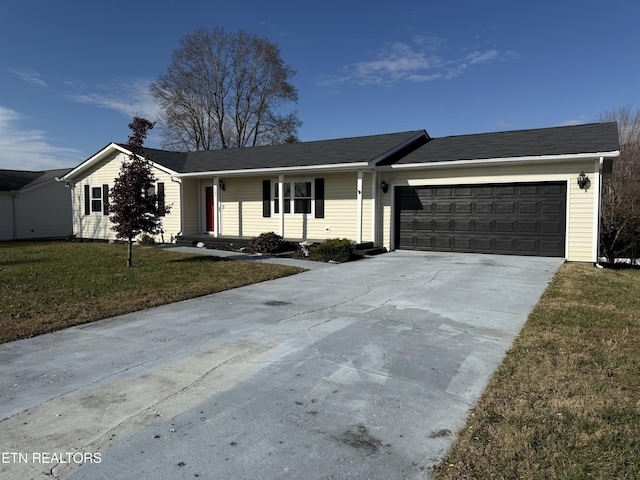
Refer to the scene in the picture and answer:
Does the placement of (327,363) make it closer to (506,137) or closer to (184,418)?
(184,418)

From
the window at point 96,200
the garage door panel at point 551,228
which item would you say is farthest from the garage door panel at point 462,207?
the window at point 96,200

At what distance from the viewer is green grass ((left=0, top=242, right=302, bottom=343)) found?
6242 millimetres

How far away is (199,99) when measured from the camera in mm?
34781

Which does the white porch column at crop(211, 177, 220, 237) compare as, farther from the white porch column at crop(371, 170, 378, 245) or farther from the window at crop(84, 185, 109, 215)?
the white porch column at crop(371, 170, 378, 245)

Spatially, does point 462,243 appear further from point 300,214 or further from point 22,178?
point 22,178

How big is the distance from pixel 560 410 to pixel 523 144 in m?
10.9

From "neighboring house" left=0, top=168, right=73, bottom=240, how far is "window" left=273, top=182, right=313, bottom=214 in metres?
14.6

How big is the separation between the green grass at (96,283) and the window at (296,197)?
3940mm

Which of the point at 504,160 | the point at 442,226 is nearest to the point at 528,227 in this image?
the point at 504,160

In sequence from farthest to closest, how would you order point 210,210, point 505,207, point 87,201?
1. point 87,201
2. point 210,210
3. point 505,207

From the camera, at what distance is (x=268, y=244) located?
45.3 feet

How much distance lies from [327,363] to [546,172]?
9.84 meters

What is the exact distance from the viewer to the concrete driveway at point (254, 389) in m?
2.65

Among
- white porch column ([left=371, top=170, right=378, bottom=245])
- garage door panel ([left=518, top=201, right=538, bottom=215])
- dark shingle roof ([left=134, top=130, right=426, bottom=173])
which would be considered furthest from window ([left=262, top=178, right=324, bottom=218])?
garage door panel ([left=518, top=201, right=538, bottom=215])
